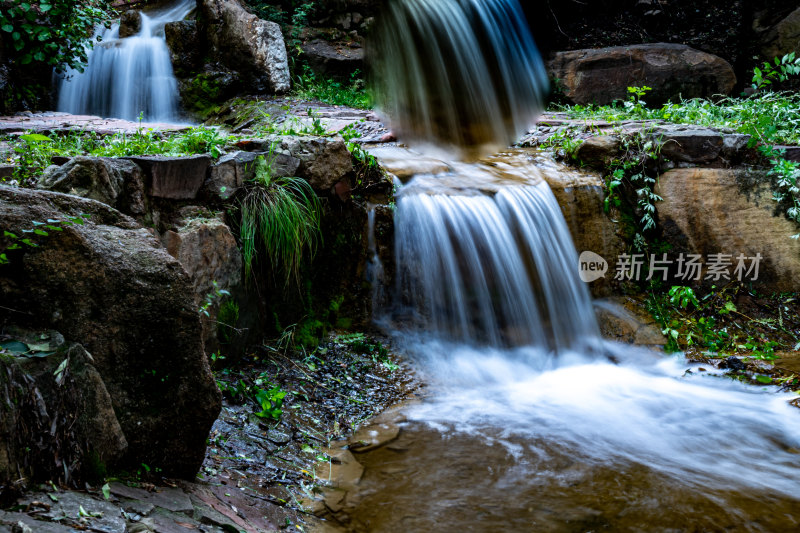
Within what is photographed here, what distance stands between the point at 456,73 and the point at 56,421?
26.0 ft

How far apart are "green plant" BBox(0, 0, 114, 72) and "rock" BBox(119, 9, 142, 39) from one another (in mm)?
2050

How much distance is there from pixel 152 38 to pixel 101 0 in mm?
1040

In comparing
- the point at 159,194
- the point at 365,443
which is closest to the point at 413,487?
the point at 365,443

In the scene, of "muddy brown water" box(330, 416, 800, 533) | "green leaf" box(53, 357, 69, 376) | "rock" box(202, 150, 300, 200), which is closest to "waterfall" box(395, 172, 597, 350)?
"rock" box(202, 150, 300, 200)

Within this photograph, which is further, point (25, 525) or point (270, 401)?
point (270, 401)

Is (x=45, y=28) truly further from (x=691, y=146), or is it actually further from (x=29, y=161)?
(x=691, y=146)

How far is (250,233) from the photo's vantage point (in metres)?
3.58

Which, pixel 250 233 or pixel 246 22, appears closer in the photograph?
pixel 250 233

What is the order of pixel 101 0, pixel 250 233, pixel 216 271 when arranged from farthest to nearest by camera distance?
pixel 101 0 < pixel 250 233 < pixel 216 271

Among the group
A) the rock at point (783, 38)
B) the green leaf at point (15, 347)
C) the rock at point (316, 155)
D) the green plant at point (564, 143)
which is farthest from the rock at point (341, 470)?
the rock at point (783, 38)

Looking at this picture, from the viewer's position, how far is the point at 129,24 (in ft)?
28.8

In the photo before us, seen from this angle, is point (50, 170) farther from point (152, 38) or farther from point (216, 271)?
point (152, 38)

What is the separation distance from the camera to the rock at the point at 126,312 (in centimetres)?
169

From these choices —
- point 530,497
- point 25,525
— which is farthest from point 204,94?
point 25,525
